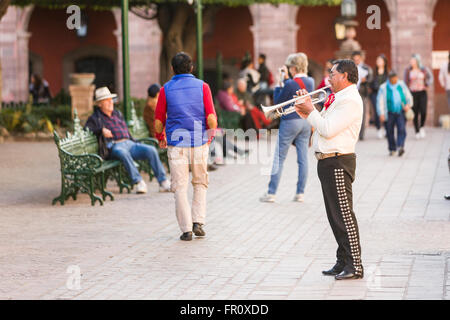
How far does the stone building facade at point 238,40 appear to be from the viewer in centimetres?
2716

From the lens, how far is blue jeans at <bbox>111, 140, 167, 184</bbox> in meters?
12.2

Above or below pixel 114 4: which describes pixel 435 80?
below

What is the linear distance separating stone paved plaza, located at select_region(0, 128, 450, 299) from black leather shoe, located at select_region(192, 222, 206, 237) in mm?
109

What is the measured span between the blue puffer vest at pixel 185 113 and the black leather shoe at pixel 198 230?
755 mm

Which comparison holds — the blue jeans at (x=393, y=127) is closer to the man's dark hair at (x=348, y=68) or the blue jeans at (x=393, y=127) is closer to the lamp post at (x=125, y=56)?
the lamp post at (x=125, y=56)

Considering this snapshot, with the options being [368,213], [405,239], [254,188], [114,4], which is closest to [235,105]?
[114,4]

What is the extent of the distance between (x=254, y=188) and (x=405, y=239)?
14.2ft

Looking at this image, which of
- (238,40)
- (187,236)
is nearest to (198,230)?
(187,236)

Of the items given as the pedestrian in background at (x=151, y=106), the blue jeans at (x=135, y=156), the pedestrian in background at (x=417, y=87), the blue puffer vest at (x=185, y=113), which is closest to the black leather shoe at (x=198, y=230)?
the blue puffer vest at (x=185, y=113)

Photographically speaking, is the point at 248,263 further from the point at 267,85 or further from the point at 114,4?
the point at 267,85

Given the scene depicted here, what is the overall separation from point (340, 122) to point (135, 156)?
6.03 meters

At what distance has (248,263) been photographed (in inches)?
308

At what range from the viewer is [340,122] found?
6984 millimetres
